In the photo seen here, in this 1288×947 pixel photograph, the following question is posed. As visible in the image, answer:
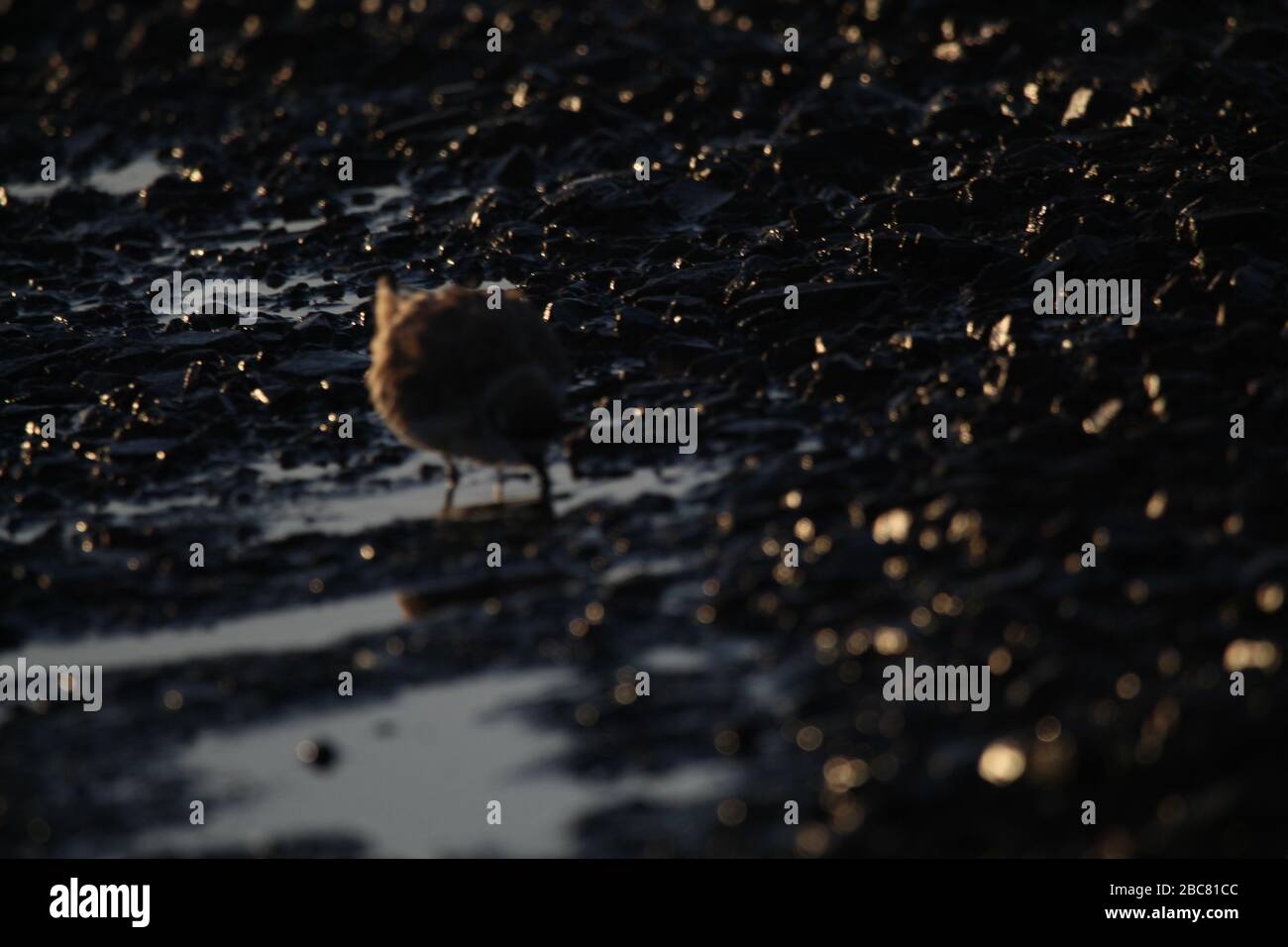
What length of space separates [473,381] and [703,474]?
4.76 feet

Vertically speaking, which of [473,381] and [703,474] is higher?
[473,381]

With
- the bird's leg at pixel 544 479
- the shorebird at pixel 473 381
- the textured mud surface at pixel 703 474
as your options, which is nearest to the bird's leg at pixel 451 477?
the shorebird at pixel 473 381

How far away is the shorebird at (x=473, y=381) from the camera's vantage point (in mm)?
9562

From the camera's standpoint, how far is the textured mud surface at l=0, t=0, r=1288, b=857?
6918 millimetres

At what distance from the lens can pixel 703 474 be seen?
10.0 meters

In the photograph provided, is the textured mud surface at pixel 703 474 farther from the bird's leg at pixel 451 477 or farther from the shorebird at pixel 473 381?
the shorebird at pixel 473 381

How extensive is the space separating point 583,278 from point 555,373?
3.24m

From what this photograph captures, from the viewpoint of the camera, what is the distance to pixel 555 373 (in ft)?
33.9

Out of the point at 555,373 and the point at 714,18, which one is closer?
the point at 555,373

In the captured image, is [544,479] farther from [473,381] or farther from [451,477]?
[451,477]

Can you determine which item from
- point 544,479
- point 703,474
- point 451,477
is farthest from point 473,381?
point 703,474

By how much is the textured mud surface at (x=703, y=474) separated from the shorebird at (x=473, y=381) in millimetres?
483
